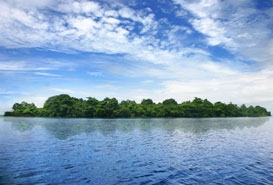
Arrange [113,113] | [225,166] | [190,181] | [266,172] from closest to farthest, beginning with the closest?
[190,181] < [266,172] < [225,166] < [113,113]

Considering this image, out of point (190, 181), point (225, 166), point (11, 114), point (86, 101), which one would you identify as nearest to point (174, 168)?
point (190, 181)

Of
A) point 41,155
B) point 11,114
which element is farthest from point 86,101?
point 41,155

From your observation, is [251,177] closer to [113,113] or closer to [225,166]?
[225,166]

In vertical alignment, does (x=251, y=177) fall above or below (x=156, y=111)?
below

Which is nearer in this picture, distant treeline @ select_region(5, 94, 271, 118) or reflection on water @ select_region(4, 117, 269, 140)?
reflection on water @ select_region(4, 117, 269, 140)

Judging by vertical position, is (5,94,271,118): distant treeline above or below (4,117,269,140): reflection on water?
above

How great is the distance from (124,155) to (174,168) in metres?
7.54

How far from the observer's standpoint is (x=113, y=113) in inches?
6245

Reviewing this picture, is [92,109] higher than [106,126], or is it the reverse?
[92,109]

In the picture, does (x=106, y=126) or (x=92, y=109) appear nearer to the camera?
(x=106, y=126)

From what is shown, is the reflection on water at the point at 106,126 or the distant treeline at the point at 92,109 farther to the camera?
the distant treeline at the point at 92,109

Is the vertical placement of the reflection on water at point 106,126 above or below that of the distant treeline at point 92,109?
below

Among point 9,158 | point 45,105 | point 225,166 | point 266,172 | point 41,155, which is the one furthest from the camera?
point 45,105

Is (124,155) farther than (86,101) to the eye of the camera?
No
